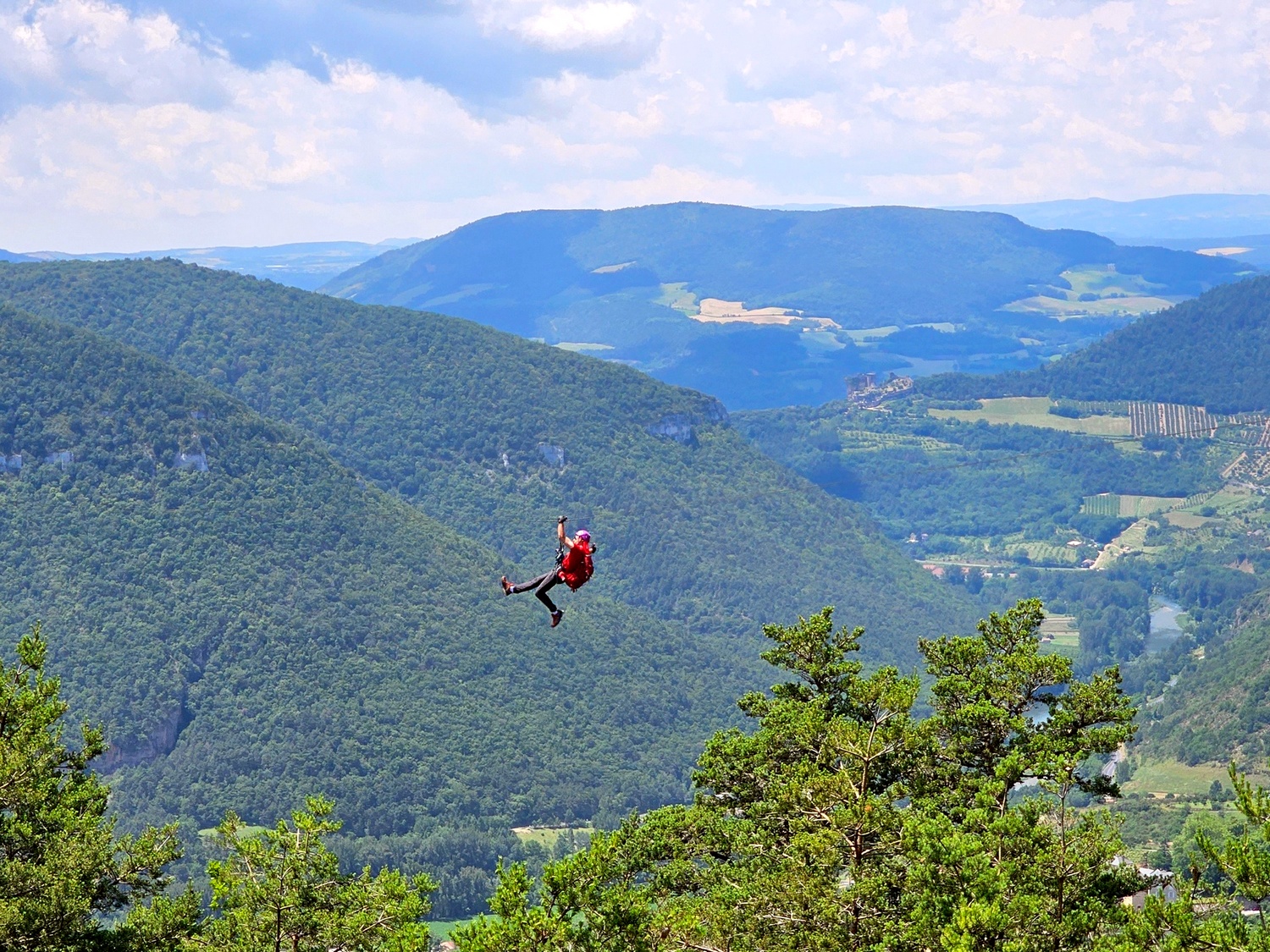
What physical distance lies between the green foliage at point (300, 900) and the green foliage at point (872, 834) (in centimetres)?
537

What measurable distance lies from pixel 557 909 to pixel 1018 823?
12973 millimetres

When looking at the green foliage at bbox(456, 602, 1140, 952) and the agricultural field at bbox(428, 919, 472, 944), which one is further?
the agricultural field at bbox(428, 919, 472, 944)

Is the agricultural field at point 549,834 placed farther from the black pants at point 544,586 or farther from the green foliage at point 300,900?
the black pants at point 544,586

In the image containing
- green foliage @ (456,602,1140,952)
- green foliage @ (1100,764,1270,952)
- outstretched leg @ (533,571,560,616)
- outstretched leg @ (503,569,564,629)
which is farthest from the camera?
outstretched leg @ (503,569,564,629)

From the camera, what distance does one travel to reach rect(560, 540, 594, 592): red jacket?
3750 cm

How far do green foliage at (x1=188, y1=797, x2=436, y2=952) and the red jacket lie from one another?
38.3 feet

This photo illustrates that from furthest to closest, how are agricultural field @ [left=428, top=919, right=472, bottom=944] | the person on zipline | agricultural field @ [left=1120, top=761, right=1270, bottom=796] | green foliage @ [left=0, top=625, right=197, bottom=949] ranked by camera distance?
1. agricultural field @ [left=1120, top=761, right=1270, bottom=796]
2. agricultural field @ [left=428, top=919, right=472, bottom=944]
3. green foliage @ [left=0, top=625, right=197, bottom=949]
4. the person on zipline

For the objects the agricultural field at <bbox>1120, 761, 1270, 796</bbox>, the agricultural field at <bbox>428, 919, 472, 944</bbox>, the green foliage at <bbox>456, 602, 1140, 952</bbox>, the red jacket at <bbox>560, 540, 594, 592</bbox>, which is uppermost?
the red jacket at <bbox>560, 540, 594, 592</bbox>

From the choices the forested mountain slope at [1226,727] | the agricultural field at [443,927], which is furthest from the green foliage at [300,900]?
the forested mountain slope at [1226,727]

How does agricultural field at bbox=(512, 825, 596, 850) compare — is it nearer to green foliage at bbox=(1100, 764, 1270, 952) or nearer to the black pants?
the black pants

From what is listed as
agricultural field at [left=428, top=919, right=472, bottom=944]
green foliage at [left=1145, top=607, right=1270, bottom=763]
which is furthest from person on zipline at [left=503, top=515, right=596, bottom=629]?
green foliage at [left=1145, top=607, right=1270, bottom=763]

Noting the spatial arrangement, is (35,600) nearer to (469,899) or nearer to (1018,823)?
(469,899)

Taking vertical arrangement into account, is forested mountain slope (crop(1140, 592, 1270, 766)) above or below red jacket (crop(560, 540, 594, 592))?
below

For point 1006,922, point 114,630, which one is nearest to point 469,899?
point 114,630
